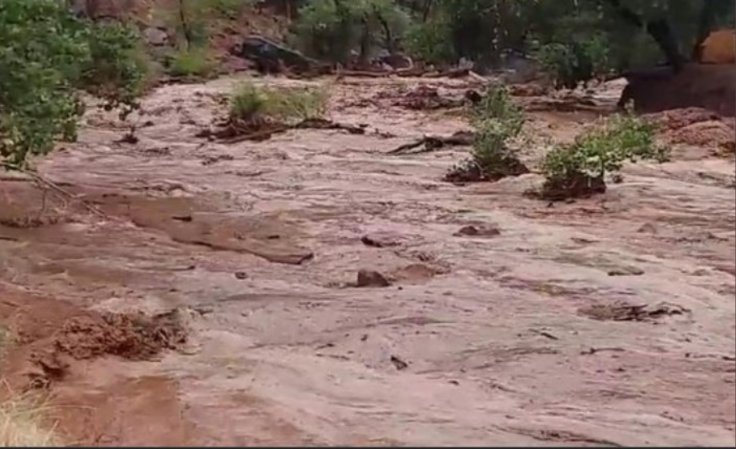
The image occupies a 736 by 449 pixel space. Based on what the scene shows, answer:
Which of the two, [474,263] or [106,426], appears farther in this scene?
[474,263]

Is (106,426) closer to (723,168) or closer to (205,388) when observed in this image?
Answer: (205,388)

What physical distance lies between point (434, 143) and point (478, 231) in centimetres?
654

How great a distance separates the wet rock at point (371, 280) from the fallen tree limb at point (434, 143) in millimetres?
8277

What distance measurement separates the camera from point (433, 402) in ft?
22.5

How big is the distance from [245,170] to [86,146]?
4.39 metres

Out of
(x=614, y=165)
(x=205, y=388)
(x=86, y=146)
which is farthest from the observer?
(x=86, y=146)

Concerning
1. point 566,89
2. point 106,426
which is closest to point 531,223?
point 106,426

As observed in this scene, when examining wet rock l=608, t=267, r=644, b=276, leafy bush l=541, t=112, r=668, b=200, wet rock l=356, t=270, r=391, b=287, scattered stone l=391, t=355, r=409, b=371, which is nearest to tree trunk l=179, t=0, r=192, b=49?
leafy bush l=541, t=112, r=668, b=200

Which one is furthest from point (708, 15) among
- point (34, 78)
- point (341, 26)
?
point (341, 26)

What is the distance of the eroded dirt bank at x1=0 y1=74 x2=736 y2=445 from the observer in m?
6.72

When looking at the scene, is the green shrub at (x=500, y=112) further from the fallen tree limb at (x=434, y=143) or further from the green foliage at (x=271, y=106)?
the green foliage at (x=271, y=106)

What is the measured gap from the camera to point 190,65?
35.0m

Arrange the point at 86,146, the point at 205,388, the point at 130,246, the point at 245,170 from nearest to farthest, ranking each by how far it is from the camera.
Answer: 1. the point at 205,388
2. the point at 130,246
3. the point at 245,170
4. the point at 86,146

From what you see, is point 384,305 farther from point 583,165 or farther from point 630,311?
point 583,165
